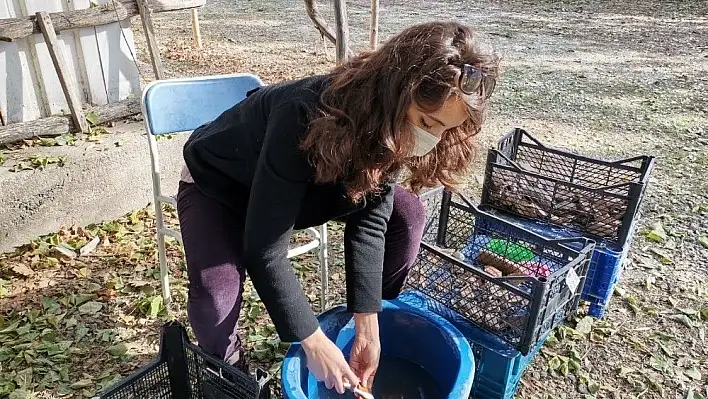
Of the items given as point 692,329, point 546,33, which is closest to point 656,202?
point 692,329

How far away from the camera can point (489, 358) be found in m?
1.91

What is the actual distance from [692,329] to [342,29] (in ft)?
10.5

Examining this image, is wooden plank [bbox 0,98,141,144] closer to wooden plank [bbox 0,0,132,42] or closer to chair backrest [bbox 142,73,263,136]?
wooden plank [bbox 0,0,132,42]

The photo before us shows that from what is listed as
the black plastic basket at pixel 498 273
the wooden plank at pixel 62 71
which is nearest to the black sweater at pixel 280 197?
the black plastic basket at pixel 498 273

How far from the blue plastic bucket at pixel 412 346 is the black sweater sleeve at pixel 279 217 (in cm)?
14

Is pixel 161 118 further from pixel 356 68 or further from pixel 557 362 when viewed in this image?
pixel 557 362

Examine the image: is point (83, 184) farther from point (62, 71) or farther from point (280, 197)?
point (280, 197)

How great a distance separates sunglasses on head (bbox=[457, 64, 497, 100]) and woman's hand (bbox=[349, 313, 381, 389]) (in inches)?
28.4

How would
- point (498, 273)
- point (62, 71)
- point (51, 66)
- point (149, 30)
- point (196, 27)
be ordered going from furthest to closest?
1. point (196, 27)
2. point (149, 30)
3. point (51, 66)
4. point (62, 71)
5. point (498, 273)

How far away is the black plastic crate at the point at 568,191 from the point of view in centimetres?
231

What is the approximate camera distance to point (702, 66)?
665cm

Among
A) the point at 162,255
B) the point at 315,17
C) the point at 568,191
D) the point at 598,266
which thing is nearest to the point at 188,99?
the point at 162,255

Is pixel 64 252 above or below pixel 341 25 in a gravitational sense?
below

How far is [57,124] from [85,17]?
59 centimetres
